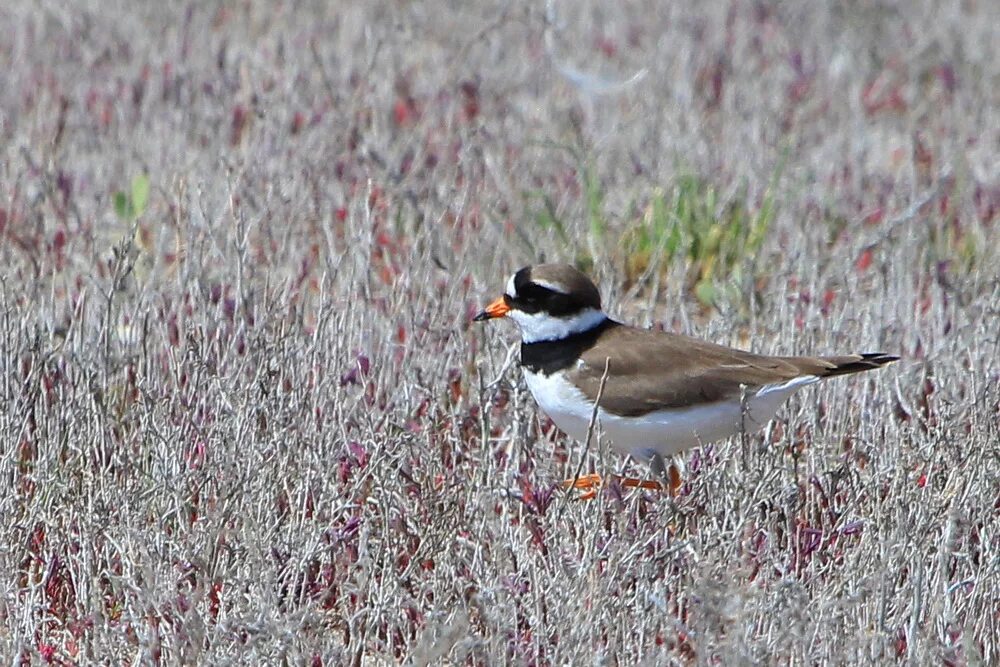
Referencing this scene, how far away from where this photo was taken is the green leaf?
20.5 ft

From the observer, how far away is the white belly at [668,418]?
4.29m

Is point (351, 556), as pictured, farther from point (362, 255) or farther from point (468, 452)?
point (362, 255)

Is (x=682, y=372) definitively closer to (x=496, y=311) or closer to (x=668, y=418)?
(x=668, y=418)

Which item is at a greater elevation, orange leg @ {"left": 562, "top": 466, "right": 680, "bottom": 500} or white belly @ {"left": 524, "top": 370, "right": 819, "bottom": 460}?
white belly @ {"left": 524, "top": 370, "right": 819, "bottom": 460}

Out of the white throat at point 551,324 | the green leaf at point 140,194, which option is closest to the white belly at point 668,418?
the white throat at point 551,324

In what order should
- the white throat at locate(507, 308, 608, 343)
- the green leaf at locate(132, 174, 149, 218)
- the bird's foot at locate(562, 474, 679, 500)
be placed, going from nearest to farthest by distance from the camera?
the bird's foot at locate(562, 474, 679, 500) < the white throat at locate(507, 308, 608, 343) < the green leaf at locate(132, 174, 149, 218)

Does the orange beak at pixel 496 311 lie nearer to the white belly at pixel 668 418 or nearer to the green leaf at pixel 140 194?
the white belly at pixel 668 418

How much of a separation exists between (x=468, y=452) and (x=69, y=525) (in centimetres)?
111

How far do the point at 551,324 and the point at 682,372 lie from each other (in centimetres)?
43

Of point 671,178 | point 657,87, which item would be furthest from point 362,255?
point 657,87

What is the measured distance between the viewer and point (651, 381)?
4.34 metres

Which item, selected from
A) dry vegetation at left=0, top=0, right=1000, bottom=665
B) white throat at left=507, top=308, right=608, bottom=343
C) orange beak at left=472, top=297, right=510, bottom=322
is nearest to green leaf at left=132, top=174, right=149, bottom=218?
dry vegetation at left=0, top=0, right=1000, bottom=665

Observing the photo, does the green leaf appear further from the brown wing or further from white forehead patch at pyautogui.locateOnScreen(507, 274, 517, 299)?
the brown wing

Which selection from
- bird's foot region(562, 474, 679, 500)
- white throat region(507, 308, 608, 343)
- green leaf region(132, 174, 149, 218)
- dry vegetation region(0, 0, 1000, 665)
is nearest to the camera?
dry vegetation region(0, 0, 1000, 665)
